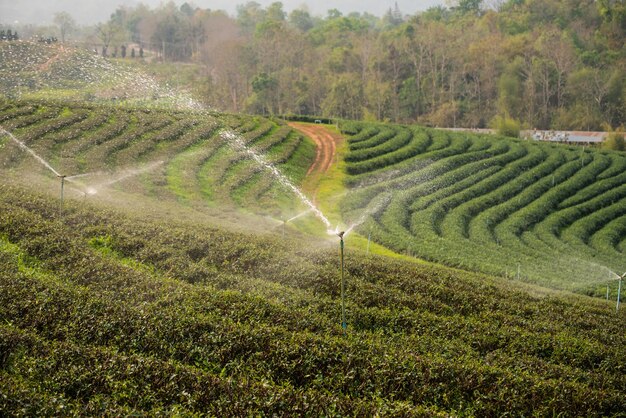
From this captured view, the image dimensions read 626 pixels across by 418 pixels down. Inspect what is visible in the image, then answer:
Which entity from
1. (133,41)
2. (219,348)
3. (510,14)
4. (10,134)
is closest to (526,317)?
(219,348)

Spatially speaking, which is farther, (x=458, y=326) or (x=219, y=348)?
(x=458, y=326)

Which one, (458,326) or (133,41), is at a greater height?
(133,41)

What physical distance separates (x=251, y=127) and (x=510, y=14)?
79.2 m

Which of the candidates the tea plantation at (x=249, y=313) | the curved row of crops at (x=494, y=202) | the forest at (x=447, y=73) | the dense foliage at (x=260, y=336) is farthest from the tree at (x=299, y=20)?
the dense foliage at (x=260, y=336)

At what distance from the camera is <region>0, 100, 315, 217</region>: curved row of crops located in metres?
33.2

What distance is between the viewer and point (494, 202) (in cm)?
4125

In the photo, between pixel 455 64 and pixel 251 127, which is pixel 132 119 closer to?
pixel 251 127

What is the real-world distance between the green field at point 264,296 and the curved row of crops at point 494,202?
229mm

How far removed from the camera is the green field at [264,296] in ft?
36.5

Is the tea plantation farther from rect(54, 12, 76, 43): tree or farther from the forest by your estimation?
rect(54, 12, 76, 43): tree

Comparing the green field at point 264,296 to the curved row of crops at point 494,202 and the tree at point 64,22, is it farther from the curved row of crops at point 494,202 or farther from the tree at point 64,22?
the tree at point 64,22

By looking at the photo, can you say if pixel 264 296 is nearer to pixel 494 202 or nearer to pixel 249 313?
pixel 249 313

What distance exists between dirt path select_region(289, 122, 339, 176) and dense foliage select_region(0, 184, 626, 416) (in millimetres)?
24921

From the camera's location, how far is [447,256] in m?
29.1
